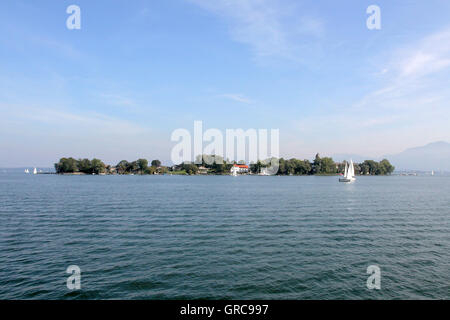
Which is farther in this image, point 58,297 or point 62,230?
point 62,230

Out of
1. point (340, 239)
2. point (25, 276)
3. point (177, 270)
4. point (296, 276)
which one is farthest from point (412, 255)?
point (25, 276)

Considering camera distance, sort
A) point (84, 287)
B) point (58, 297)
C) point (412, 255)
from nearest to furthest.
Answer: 1. point (58, 297)
2. point (84, 287)
3. point (412, 255)

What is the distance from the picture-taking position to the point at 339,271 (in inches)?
753

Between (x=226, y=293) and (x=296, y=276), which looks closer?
(x=226, y=293)

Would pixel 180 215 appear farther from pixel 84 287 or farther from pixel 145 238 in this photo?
pixel 84 287

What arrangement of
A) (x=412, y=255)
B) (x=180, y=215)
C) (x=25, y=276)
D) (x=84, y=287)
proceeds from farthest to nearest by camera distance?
(x=180, y=215) → (x=412, y=255) → (x=25, y=276) → (x=84, y=287)
